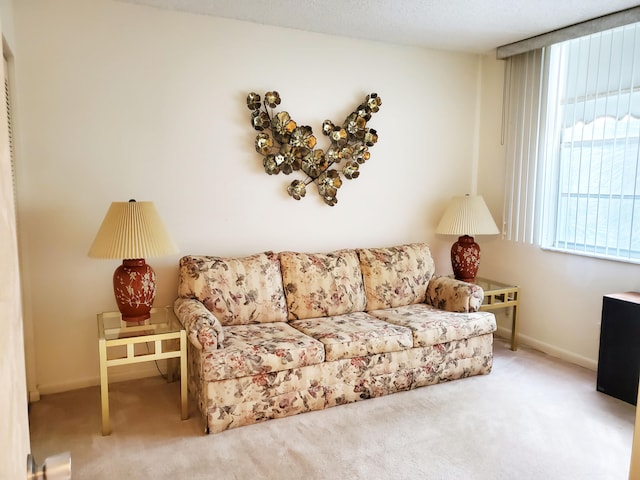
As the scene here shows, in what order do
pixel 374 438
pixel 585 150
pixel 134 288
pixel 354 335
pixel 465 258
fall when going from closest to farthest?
1. pixel 374 438
2. pixel 134 288
3. pixel 354 335
4. pixel 585 150
5. pixel 465 258

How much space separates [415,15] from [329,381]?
8.16 ft

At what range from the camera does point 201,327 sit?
2.64 metres

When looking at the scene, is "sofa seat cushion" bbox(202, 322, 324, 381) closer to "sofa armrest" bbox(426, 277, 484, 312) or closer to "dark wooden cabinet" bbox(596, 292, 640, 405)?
"sofa armrest" bbox(426, 277, 484, 312)

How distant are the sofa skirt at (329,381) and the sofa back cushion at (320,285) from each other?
1.86 feet

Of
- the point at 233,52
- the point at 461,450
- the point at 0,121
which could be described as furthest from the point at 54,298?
the point at 0,121

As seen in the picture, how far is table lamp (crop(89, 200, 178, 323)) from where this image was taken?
2721 mm

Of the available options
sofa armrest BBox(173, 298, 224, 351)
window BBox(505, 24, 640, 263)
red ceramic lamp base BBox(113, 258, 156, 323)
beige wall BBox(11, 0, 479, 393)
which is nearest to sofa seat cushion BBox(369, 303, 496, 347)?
beige wall BBox(11, 0, 479, 393)

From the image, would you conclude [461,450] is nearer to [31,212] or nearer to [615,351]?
[615,351]

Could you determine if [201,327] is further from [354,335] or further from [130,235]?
[354,335]

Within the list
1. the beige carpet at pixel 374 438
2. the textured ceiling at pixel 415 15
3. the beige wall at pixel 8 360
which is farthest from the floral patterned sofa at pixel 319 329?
the beige wall at pixel 8 360

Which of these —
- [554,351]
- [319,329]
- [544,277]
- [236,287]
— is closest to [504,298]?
[544,277]

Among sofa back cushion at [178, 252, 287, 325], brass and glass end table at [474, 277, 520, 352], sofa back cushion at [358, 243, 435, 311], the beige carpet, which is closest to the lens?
the beige carpet

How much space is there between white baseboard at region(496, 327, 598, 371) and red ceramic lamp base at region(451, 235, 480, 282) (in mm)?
674

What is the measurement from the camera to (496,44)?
13.1ft
